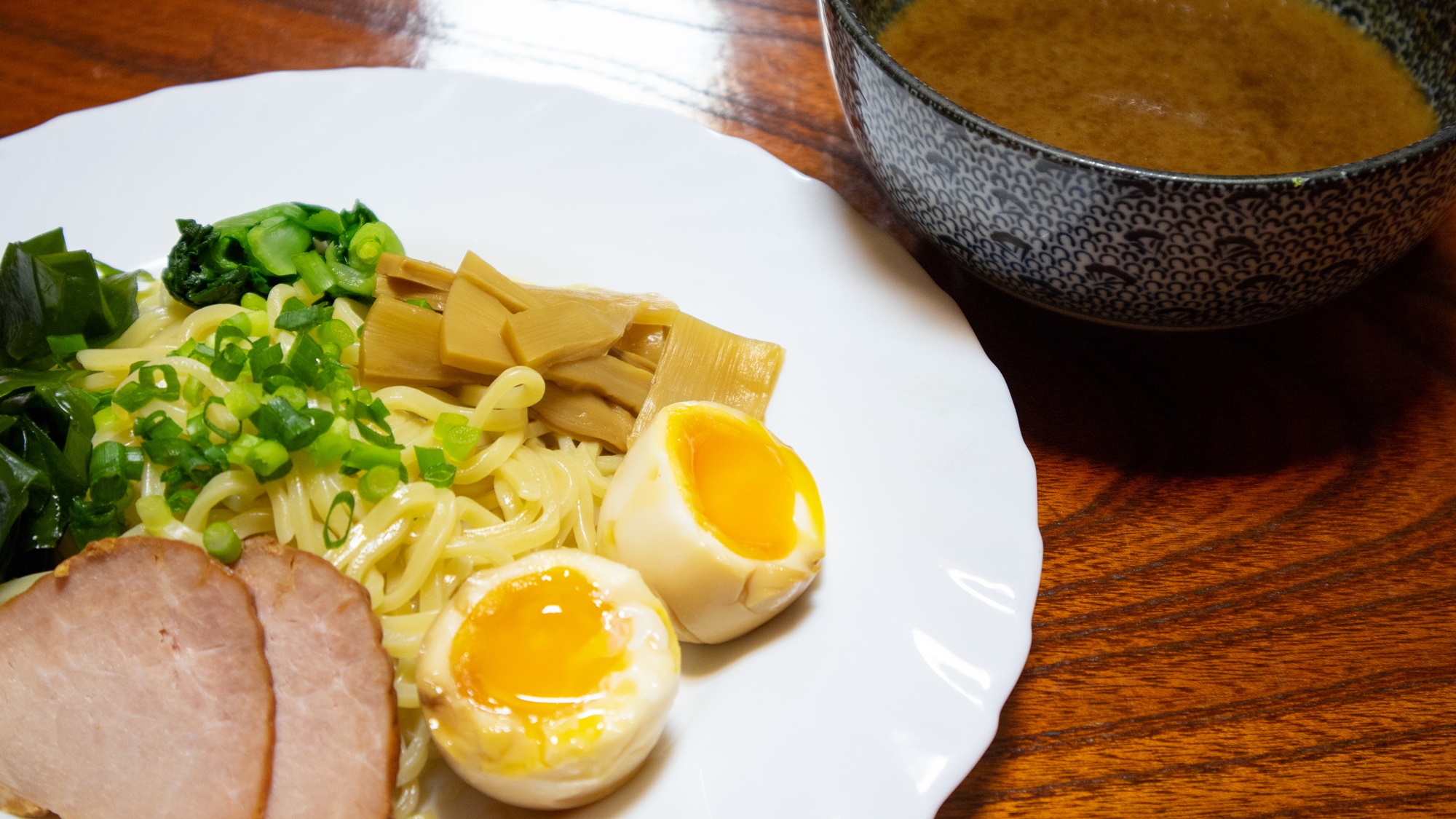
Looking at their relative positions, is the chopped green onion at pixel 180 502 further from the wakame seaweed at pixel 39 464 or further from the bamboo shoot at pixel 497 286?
the bamboo shoot at pixel 497 286

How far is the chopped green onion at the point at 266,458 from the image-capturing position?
2.04 m

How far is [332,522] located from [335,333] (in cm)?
50

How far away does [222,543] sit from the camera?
1936 mm

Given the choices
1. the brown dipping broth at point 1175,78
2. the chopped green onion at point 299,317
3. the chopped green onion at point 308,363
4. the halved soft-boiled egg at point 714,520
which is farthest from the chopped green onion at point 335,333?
the brown dipping broth at point 1175,78

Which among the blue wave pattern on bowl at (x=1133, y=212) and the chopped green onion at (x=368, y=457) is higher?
the blue wave pattern on bowl at (x=1133, y=212)

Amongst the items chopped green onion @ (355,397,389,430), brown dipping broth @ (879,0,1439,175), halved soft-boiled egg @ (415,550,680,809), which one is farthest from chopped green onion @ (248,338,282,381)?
brown dipping broth @ (879,0,1439,175)

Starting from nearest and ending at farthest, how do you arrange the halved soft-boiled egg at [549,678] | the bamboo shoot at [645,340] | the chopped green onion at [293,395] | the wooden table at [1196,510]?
the halved soft-boiled egg at [549,678]
the wooden table at [1196,510]
the chopped green onion at [293,395]
the bamboo shoot at [645,340]

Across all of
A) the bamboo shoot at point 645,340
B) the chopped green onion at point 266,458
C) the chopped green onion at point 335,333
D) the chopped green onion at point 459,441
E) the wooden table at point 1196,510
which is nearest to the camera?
the wooden table at point 1196,510

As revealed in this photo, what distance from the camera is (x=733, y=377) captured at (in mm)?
2365

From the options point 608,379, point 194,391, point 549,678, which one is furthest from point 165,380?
point 549,678

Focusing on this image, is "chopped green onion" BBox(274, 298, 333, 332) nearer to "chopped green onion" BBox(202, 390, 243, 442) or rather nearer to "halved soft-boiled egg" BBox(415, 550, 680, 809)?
"chopped green onion" BBox(202, 390, 243, 442)

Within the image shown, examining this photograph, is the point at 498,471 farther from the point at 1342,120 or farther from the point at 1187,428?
the point at 1342,120

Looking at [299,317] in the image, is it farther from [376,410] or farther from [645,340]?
[645,340]

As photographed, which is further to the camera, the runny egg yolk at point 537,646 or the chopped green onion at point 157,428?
the chopped green onion at point 157,428
